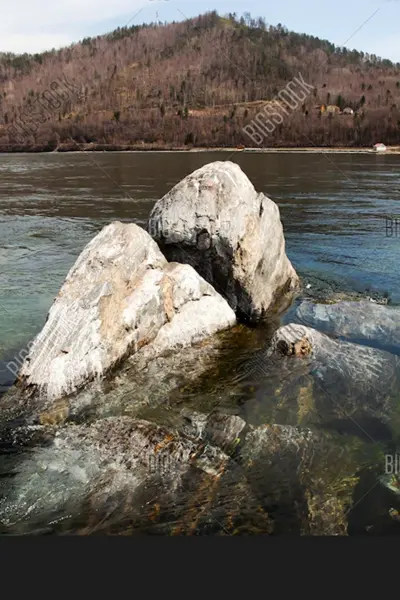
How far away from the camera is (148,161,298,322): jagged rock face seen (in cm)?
1125

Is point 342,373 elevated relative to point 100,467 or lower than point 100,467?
elevated

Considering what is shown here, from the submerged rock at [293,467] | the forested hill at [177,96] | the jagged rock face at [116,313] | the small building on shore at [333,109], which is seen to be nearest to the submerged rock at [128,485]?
the submerged rock at [293,467]

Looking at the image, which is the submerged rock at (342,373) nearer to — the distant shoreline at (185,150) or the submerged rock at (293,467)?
the submerged rock at (293,467)

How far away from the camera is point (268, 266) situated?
12.1 m

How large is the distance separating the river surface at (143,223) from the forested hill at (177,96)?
47466 mm

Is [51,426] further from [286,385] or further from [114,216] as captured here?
[114,216]

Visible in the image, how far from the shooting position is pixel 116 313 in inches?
350

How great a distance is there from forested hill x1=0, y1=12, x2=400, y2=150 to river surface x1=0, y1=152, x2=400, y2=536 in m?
47.5

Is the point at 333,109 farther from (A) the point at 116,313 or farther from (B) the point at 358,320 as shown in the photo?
(A) the point at 116,313

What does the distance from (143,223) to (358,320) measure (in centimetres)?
1440

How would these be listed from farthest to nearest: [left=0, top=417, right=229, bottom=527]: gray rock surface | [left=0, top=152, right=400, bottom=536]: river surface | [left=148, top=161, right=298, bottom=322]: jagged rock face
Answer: [left=0, top=152, right=400, bottom=536]: river surface → [left=148, top=161, right=298, bottom=322]: jagged rock face → [left=0, top=417, right=229, bottom=527]: gray rock surface

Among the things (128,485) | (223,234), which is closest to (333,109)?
(223,234)

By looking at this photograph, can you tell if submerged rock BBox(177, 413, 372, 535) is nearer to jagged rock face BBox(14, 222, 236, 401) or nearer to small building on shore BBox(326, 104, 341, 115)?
jagged rock face BBox(14, 222, 236, 401)

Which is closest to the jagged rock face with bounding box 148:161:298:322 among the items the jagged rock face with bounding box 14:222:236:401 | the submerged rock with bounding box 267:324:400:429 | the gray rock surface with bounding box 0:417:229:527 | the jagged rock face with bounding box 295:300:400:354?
the jagged rock face with bounding box 14:222:236:401
